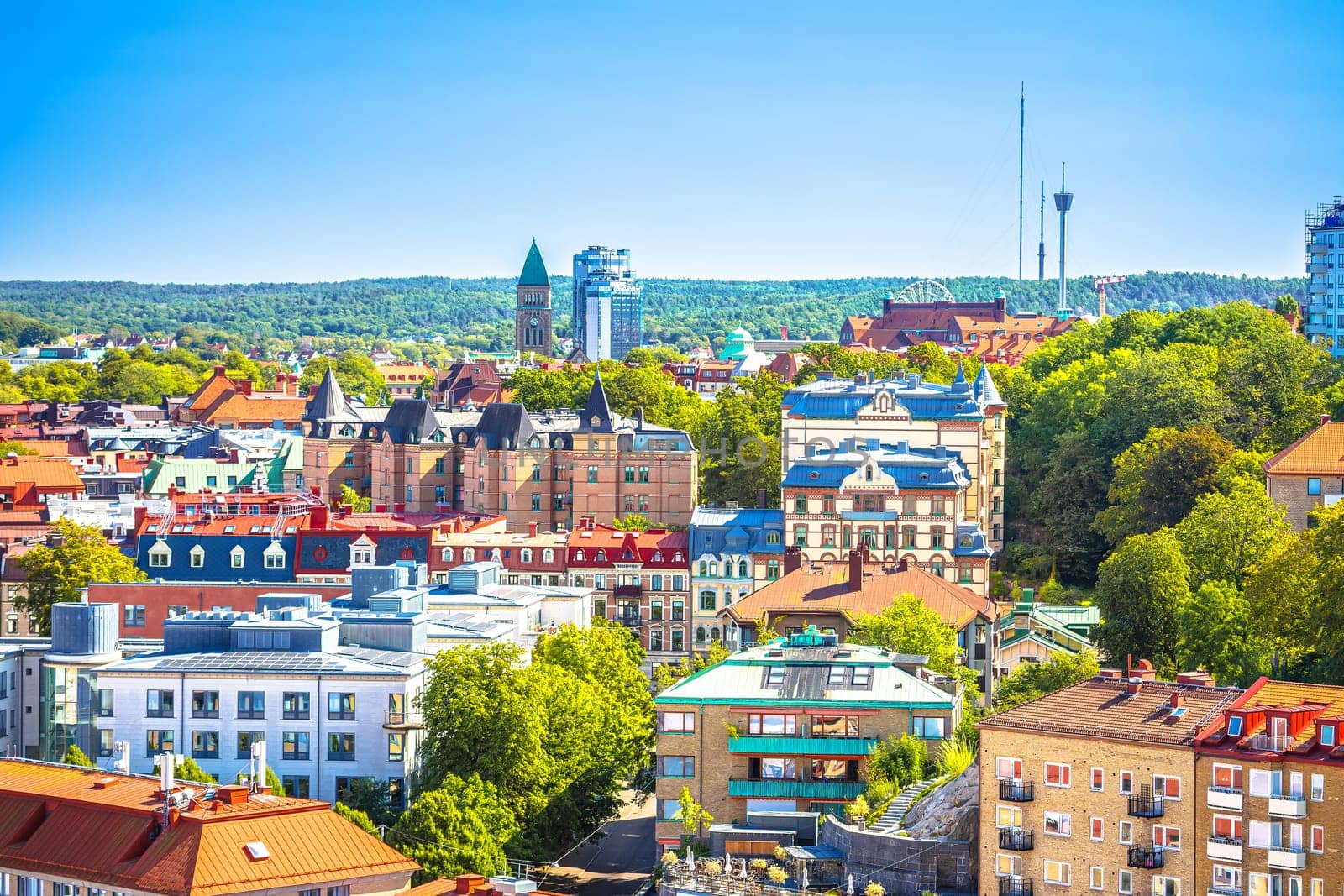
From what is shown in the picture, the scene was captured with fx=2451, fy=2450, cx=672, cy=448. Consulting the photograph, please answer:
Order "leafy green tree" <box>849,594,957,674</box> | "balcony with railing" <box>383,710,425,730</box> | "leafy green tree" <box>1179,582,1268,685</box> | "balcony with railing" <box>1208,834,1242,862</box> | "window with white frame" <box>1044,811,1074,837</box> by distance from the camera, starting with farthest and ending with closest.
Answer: "leafy green tree" <box>849,594,957,674</box>
"leafy green tree" <box>1179,582,1268,685</box>
"balcony with railing" <box>383,710,425,730</box>
"window with white frame" <box>1044,811,1074,837</box>
"balcony with railing" <box>1208,834,1242,862</box>

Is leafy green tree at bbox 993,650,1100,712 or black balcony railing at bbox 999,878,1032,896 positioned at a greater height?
leafy green tree at bbox 993,650,1100,712

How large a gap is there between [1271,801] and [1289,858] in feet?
4.17

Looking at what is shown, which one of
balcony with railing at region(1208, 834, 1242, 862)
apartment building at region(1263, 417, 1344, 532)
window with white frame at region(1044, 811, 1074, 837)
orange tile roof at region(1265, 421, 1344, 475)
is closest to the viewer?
balcony with railing at region(1208, 834, 1242, 862)

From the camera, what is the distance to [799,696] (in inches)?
2601

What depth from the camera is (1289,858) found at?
52906 millimetres

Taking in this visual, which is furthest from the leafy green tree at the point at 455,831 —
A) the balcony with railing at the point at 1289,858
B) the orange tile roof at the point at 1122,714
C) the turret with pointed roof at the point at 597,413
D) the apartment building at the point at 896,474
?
the turret with pointed roof at the point at 597,413

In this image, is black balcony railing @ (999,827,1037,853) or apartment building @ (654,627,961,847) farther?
apartment building @ (654,627,961,847)

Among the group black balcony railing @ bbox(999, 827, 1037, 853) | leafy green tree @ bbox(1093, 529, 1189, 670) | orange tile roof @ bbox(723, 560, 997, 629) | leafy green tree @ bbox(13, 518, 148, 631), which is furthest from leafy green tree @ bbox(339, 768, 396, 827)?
leafy green tree @ bbox(13, 518, 148, 631)

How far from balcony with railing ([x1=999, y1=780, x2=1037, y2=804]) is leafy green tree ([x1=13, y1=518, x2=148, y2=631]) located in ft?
166

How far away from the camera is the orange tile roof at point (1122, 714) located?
5562cm

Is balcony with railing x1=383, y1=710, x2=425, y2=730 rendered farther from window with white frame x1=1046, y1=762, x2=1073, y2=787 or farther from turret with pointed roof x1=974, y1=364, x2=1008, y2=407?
turret with pointed roof x1=974, y1=364, x2=1008, y2=407

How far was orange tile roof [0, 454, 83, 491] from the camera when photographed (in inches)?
5271

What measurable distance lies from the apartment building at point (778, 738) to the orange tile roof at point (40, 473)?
74.8 m

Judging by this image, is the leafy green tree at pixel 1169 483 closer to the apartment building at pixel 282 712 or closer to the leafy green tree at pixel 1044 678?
the leafy green tree at pixel 1044 678
